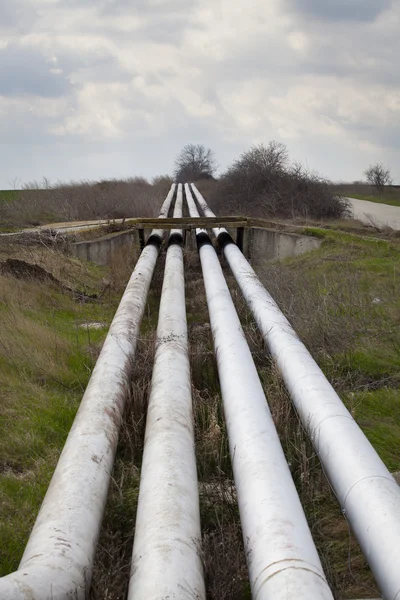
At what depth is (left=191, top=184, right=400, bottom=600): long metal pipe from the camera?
1.86 metres

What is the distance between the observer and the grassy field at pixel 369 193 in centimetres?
2962

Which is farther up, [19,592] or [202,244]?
[202,244]

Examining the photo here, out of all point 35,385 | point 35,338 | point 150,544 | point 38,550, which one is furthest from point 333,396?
point 35,338

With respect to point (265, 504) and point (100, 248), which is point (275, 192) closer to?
point (100, 248)

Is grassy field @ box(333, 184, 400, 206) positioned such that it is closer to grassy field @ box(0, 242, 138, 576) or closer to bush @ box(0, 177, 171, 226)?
bush @ box(0, 177, 171, 226)

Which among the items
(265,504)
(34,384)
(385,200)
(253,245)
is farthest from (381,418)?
(385,200)

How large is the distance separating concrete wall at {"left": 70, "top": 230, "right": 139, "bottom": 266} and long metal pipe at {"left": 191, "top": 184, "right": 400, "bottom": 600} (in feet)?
21.5

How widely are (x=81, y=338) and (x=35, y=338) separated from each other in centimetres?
57

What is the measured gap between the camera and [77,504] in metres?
2.10

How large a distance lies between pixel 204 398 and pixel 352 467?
1.87 meters

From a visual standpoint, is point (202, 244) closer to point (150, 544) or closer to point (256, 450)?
point (256, 450)

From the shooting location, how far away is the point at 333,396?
2.90 meters

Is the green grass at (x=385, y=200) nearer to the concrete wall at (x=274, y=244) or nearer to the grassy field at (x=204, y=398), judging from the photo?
the concrete wall at (x=274, y=244)

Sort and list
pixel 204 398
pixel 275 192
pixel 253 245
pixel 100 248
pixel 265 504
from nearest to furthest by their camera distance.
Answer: pixel 265 504 < pixel 204 398 < pixel 100 248 < pixel 253 245 < pixel 275 192
